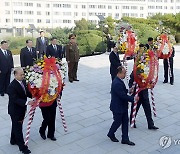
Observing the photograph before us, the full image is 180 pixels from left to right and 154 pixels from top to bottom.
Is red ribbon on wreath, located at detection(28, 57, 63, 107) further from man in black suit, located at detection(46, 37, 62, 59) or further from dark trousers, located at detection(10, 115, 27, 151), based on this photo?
man in black suit, located at detection(46, 37, 62, 59)

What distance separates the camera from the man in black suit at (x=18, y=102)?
5543 millimetres

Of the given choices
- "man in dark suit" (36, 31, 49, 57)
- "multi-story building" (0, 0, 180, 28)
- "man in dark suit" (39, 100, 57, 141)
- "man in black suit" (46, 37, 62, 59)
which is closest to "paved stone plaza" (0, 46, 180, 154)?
"man in dark suit" (39, 100, 57, 141)

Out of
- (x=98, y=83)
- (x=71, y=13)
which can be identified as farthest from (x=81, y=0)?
(x=98, y=83)

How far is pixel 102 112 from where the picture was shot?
8.16 metres

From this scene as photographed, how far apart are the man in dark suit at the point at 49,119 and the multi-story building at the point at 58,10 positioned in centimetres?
9221

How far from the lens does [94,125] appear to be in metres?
7.26

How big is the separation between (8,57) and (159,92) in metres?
5.03

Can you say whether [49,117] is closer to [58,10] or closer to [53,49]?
[53,49]

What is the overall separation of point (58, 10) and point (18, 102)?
329 feet

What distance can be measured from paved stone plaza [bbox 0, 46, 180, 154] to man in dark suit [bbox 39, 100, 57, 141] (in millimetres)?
132

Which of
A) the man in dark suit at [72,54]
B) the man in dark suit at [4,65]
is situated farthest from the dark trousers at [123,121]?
the man in dark suit at [72,54]

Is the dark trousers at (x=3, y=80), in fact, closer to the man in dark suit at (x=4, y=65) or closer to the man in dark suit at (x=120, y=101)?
the man in dark suit at (x=4, y=65)

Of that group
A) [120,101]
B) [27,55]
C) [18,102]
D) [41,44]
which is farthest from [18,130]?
[41,44]

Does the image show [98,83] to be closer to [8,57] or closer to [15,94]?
[8,57]
